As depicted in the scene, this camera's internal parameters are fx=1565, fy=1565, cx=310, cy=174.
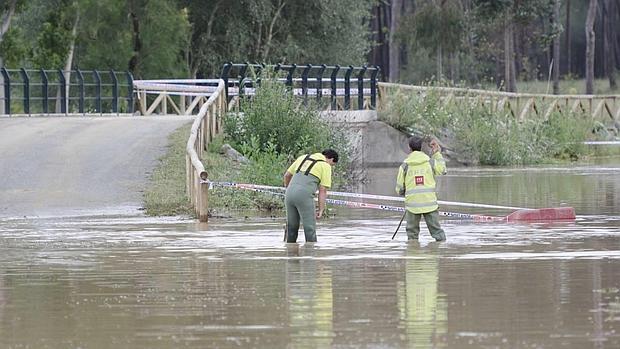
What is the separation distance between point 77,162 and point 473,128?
706 inches

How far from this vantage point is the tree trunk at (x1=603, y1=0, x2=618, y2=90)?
3424 inches

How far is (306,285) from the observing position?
15.1m

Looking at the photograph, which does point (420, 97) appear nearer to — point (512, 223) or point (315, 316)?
point (512, 223)

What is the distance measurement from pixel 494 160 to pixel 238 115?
13651 millimetres

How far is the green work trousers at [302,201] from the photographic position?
19.8m

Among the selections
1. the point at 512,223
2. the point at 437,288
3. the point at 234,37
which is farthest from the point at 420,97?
the point at 437,288

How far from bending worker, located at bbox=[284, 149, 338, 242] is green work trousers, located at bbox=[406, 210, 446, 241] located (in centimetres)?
120

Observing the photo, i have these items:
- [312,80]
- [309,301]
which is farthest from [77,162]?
[309,301]

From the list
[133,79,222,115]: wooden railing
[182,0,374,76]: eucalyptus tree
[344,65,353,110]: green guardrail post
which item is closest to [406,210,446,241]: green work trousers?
[344,65,353,110]: green guardrail post

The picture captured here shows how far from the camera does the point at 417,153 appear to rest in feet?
66.4

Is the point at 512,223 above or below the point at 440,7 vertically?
below

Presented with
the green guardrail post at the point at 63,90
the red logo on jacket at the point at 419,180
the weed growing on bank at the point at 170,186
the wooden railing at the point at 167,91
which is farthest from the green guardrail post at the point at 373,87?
the red logo on jacket at the point at 419,180

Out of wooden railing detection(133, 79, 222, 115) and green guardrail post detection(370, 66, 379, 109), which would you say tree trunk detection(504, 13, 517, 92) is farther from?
green guardrail post detection(370, 66, 379, 109)

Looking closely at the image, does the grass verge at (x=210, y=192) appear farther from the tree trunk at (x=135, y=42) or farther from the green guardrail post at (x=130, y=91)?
the tree trunk at (x=135, y=42)
